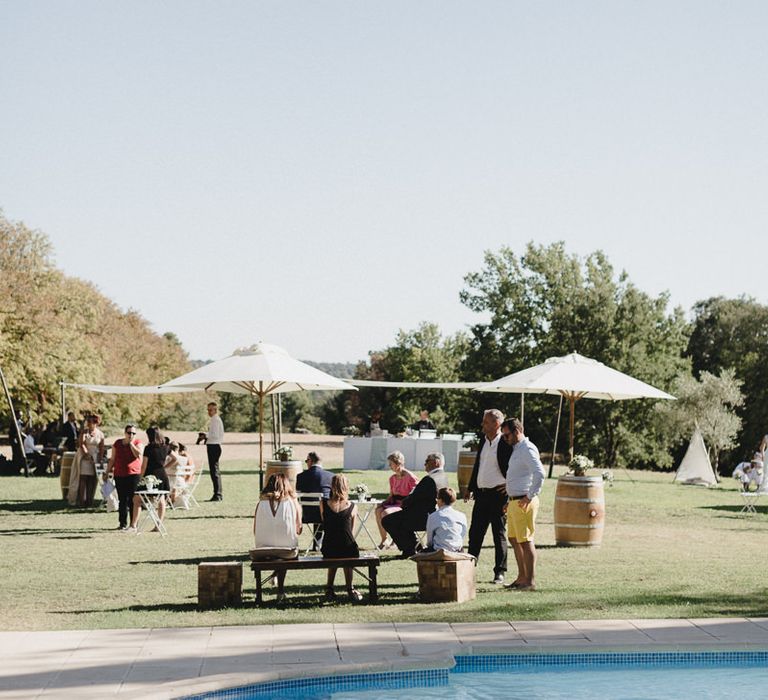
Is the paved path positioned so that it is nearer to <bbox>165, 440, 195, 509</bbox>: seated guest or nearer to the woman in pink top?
the woman in pink top

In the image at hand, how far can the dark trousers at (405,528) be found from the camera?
1209 centimetres

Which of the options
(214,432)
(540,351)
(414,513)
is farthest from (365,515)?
(540,351)

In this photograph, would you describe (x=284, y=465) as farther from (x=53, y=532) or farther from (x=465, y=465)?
(x=465, y=465)

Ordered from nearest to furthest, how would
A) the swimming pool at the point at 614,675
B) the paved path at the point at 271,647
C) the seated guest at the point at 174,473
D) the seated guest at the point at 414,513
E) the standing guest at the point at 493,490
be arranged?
the paved path at the point at 271,647, the swimming pool at the point at 614,675, the standing guest at the point at 493,490, the seated guest at the point at 414,513, the seated guest at the point at 174,473

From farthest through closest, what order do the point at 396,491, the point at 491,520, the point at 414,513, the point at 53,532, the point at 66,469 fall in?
the point at 66,469, the point at 53,532, the point at 396,491, the point at 414,513, the point at 491,520

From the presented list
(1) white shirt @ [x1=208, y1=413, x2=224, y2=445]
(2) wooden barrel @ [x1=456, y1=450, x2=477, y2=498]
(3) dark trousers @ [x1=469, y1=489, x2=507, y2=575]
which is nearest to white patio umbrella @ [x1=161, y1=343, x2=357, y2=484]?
(1) white shirt @ [x1=208, y1=413, x2=224, y2=445]

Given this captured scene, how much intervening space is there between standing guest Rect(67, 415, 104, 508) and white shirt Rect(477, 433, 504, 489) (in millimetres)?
9425

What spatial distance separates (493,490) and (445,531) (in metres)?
1.27

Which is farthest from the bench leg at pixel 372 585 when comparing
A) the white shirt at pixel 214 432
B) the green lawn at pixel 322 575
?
the white shirt at pixel 214 432

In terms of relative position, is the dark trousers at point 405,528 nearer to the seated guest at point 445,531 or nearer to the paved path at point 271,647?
the seated guest at point 445,531

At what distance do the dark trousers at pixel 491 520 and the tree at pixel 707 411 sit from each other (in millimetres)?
30207

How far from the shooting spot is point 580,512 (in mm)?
13727

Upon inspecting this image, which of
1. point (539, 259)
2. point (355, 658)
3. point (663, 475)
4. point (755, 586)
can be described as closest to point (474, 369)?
point (539, 259)

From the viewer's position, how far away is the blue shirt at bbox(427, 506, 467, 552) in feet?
32.1
